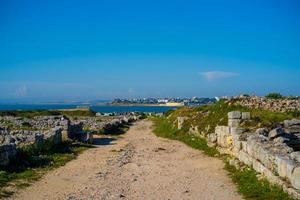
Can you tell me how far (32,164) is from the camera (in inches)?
716

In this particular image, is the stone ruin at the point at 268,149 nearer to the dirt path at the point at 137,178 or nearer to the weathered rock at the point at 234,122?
the weathered rock at the point at 234,122

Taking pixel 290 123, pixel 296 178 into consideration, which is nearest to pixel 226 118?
pixel 290 123

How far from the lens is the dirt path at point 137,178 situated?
13.3m

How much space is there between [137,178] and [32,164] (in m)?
4.81

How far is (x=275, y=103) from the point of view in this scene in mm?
31656

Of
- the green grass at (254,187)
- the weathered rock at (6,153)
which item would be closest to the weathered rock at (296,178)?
the green grass at (254,187)

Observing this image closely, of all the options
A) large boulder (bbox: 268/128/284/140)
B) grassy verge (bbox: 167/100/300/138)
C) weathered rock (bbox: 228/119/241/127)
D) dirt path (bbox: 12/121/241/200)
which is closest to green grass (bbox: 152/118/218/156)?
dirt path (bbox: 12/121/241/200)

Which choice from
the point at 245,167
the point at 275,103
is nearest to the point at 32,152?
the point at 245,167

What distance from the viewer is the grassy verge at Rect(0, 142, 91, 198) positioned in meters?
14.5

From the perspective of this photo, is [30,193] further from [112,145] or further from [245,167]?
[112,145]

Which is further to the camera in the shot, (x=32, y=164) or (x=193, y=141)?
(x=193, y=141)

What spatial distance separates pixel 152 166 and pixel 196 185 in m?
4.52

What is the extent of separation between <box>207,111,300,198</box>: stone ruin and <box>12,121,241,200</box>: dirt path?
1.15 metres

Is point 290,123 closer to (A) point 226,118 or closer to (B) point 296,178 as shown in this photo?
(A) point 226,118
